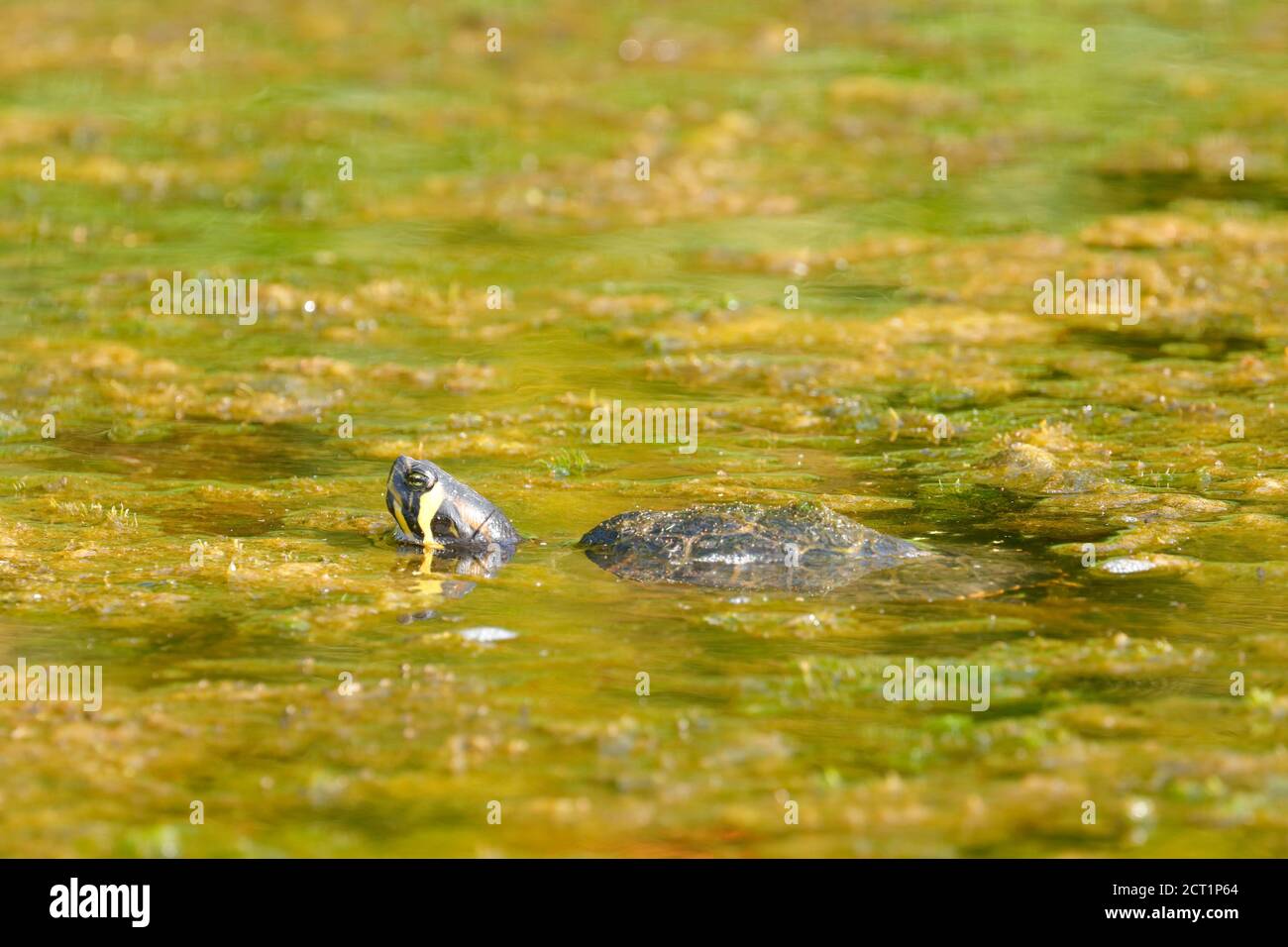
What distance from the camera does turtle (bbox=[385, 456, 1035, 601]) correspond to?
6.61m

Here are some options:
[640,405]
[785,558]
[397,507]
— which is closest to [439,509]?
[397,507]

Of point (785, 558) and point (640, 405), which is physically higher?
point (640, 405)

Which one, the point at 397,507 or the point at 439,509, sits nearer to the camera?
the point at 439,509

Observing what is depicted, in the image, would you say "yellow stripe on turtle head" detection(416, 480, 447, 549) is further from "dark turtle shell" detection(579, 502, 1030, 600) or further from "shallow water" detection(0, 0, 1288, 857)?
"dark turtle shell" detection(579, 502, 1030, 600)

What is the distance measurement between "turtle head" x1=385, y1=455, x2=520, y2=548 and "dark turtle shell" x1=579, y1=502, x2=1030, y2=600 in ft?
2.06

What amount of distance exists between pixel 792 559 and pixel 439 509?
155 cm

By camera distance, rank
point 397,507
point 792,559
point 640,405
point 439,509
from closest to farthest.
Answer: point 792,559
point 439,509
point 397,507
point 640,405

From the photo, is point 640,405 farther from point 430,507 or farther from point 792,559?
point 792,559

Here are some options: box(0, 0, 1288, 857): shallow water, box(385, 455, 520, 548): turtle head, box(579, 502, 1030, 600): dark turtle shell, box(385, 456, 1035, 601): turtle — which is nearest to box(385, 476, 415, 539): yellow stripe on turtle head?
box(385, 455, 520, 548): turtle head

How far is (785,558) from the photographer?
674 centimetres

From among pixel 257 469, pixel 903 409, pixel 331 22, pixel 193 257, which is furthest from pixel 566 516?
pixel 331 22

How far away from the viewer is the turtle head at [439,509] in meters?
7.20

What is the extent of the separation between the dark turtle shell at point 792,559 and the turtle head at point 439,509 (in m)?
0.63
